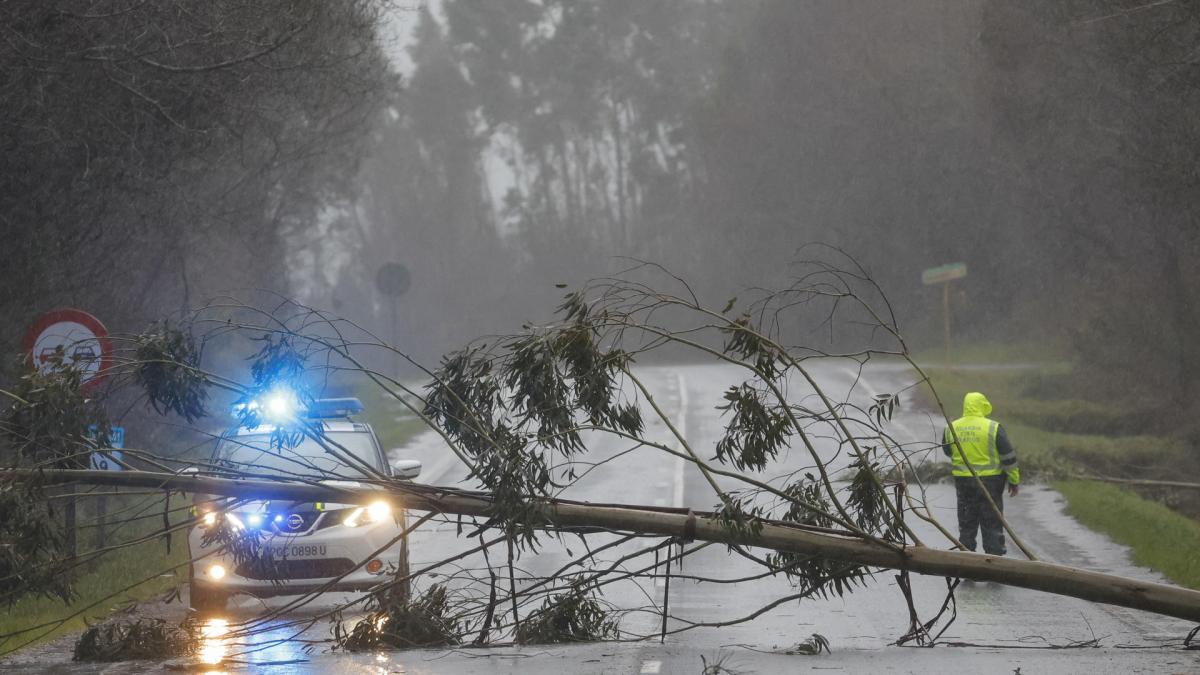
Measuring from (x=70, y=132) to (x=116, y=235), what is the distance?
361cm

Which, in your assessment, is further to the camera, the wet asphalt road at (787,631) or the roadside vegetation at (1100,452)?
the roadside vegetation at (1100,452)

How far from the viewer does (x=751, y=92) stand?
2505 inches

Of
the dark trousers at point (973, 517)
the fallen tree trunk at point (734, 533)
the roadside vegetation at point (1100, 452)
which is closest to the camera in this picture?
the fallen tree trunk at point (734, 533)

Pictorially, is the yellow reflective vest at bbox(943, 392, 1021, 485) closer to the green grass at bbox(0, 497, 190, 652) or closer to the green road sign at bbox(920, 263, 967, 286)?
the green grass at bbox(0, 497, 190, 652)

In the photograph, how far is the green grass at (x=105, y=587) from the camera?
11.0 m

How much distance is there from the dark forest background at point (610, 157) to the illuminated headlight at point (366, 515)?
1.96 metres

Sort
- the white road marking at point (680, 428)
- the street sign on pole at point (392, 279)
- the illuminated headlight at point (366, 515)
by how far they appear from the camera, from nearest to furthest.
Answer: the illuminated headlight at point (366, 515) → the white road marking at point (680, 428) → the street sign on pole at point (392, 279)

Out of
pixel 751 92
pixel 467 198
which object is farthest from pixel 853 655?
pixel 467 198

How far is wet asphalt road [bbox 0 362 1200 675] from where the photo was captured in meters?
7.41

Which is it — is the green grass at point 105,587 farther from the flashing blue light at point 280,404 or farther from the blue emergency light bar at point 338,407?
the flashing blue light at point 280,404

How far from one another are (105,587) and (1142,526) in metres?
10.8

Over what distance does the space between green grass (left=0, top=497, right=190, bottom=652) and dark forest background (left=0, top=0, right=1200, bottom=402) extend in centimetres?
262

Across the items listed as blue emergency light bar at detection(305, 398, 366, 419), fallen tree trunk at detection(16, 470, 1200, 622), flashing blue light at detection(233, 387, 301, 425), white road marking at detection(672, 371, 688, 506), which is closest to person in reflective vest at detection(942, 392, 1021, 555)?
white road marking at detection(672, 371, 688, 506)

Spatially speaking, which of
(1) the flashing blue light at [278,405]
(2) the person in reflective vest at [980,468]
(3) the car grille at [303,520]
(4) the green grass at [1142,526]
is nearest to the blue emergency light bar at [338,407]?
(3) the car grille at [303,520]
